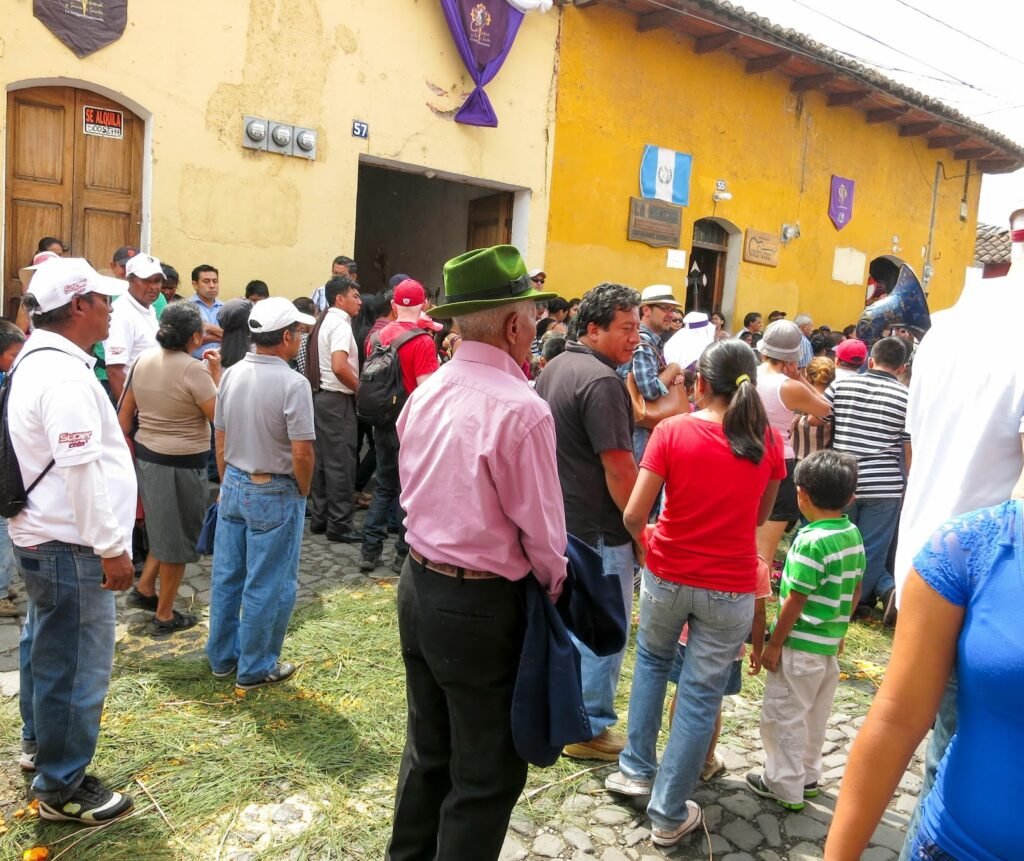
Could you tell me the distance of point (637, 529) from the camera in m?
3.21

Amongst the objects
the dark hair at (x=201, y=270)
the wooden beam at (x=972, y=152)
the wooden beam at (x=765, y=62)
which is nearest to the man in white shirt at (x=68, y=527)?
the dark hair at (x=201, y=270)

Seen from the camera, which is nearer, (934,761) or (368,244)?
(934,761)

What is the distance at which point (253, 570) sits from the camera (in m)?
4.07

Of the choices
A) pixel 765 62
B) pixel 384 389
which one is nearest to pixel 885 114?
pixel 765 62

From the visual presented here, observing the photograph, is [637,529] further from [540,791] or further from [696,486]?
[540,791]

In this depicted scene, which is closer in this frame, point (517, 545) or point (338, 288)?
point (517, 545)

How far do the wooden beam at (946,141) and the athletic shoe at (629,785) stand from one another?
16877mm

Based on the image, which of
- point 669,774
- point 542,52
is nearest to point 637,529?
point 669,774

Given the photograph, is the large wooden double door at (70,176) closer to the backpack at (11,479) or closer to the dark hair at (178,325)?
the dark hair at (178,325)

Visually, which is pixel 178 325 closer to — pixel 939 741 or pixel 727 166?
pixel 939 741

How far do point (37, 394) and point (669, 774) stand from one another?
2.65 metres

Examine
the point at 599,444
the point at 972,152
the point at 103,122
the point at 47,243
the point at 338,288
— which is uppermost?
the point at 972,152

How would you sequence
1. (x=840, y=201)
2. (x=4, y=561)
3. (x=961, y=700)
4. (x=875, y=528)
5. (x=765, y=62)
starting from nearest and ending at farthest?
(x=961, y=700) → (x=4, y=561) → (x=875, y=528) → (x=765, y=62) → (x=840, y=201)

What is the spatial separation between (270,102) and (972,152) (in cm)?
1495
